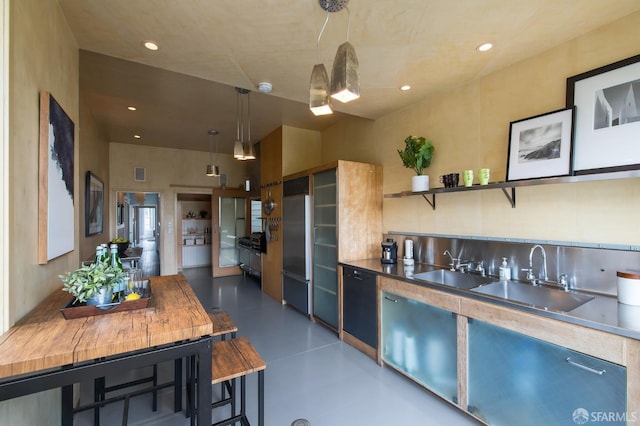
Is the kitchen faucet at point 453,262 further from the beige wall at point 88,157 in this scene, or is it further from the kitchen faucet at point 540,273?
the beige wall at point 88,157

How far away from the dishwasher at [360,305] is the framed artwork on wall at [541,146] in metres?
1.54

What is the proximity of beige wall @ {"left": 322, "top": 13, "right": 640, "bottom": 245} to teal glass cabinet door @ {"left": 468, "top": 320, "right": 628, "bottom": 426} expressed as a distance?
0.89 meters

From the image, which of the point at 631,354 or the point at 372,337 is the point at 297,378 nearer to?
the point at 372,337

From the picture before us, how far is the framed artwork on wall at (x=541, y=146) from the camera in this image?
2014mm

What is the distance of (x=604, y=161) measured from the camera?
6.02ft

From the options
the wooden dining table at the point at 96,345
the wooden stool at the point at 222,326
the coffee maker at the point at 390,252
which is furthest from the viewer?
the coffee maker at the point at 390,252

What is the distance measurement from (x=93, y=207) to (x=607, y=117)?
17.4ft

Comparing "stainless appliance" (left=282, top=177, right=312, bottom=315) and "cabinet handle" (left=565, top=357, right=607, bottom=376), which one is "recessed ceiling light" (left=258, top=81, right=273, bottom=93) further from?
"cabinet handle" (left=565, top=357, right=607, bottom=376)

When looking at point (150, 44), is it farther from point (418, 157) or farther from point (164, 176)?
point (164, 176)

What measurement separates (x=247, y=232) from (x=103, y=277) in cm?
583

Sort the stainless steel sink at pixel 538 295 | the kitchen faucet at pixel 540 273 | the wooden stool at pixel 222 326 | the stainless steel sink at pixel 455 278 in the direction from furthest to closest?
1. the stainless steel sink at pixel 455 278
2. the kitchen faucet at pixel 540 273
3. the wooden stool at pixel 222 326
4. the stainless steel sink at pixel 538 295

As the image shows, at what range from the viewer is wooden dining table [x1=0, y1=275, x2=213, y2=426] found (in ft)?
3.13

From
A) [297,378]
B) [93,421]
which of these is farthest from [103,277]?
[297,378]

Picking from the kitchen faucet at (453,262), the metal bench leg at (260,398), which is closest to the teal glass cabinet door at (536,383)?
the kitchen faucet at (453,262)
